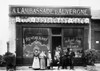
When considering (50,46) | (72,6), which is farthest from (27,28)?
(72,6)

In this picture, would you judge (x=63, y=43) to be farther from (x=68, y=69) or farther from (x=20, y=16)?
(x=20, y=16)

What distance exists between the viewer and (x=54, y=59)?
55.6ft

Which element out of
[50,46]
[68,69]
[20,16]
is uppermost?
[20,16]

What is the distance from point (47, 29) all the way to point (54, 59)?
2564mm

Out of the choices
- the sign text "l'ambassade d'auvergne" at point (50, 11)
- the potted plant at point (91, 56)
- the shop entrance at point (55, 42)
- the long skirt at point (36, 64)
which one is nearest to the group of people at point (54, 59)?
the long skirt at point (36, 64)

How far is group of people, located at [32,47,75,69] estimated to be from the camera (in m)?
15.6

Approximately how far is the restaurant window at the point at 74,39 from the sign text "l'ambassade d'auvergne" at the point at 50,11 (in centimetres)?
142

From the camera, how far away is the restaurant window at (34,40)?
17.4m

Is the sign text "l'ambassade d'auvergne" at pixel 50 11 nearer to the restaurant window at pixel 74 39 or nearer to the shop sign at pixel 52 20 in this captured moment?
the shop sign at pixel 52 20

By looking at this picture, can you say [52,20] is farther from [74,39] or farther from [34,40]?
[74,39]

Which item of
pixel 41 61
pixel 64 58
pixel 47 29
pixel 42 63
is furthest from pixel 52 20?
pixel 42 63

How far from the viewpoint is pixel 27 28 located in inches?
689

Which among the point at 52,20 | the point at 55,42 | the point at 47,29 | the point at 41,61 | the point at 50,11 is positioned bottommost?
the point at 41,61

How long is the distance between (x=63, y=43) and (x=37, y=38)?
2206 millimetres
